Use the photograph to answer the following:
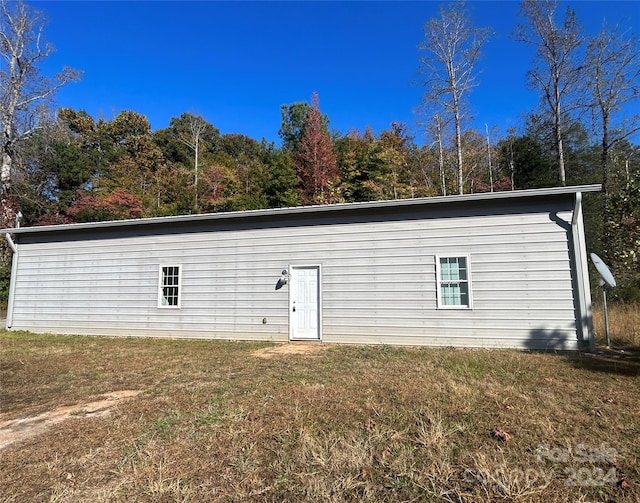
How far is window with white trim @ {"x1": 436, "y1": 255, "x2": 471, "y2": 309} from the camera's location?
26.0 ft

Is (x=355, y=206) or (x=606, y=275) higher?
(x=355, y=206)

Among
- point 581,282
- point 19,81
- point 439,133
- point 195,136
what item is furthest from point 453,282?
point 195,136

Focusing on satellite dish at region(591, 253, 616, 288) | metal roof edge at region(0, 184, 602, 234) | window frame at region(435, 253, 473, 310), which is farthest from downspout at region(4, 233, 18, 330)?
satellite dish at region(591, 253, 616, 288)

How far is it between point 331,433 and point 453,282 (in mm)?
5585

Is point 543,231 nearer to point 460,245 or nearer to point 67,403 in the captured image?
point 460,245

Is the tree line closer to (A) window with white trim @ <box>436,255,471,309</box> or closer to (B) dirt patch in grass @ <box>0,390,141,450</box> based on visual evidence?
(A) window with white trim @ <box>436,255,471,309</box>

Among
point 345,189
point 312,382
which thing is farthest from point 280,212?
point 345,189

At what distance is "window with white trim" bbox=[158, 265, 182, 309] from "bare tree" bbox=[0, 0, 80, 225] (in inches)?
590

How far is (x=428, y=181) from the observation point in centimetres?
2183

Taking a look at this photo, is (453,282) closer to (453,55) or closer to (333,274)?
(333,274)

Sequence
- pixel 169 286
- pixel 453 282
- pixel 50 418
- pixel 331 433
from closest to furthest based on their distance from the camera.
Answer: pixel 331 433
pixel 50 418
pixel 453 282
pixel 169 286

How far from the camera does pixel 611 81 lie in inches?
661

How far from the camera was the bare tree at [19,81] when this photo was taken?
60.8 feet

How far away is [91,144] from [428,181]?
80.9 ft
